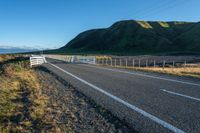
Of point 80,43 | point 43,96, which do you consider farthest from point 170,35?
point 43,96

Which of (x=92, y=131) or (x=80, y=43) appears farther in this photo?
(x=80, y=43)

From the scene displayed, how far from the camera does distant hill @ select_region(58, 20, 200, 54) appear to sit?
12694cm

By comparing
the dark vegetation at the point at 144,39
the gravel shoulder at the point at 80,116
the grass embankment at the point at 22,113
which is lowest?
the grass embankment at the point at 22,113

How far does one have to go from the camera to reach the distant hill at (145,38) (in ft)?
416

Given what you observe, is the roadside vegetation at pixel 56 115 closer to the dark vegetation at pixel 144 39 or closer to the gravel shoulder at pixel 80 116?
the gravel shoulder at pixel 80 116

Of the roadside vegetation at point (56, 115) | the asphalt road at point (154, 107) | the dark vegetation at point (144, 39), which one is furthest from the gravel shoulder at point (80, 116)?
the dark vegetation at point (144, 39)

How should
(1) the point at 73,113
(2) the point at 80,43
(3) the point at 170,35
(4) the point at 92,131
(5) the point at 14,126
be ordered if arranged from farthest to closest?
1. (2) the point at 80,43
2. (3) the point at 170,35
3. (1) the point at 73,113
4. (5) the point at 14,126
5. (4) the point at 92,131

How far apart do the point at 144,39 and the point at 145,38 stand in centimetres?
126

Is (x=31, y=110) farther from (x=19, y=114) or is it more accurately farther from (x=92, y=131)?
(x=92, y=131)

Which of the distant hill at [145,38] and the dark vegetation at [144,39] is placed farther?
the distant hill at [145,38]

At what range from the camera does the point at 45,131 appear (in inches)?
200

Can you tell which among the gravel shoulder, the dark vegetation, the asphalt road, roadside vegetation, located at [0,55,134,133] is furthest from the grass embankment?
the dark vegetation

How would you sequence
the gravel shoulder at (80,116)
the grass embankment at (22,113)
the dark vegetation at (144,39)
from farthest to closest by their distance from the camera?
1. the dark vegetation at (144,39)
2. the grass embankment at (22,113)
3. the gravel shoulder at (80,116)

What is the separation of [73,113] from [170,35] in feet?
494
